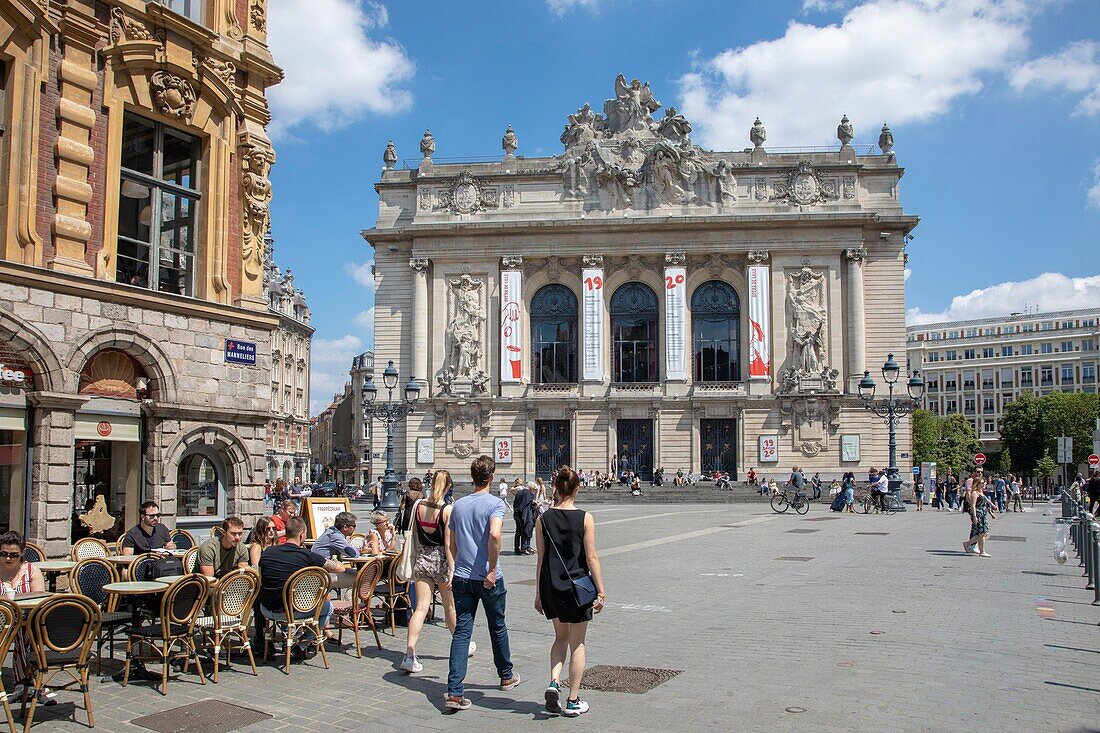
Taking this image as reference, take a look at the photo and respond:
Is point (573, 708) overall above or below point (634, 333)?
below

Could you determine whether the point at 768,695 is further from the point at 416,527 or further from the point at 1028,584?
the point at 1028,584

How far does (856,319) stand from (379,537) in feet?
144

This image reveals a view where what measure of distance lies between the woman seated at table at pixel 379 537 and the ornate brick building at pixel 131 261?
4.40 meters

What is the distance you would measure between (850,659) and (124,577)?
26.3 ft

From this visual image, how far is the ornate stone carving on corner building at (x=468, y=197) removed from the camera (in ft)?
178

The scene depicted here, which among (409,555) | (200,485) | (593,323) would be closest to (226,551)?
(409,555)

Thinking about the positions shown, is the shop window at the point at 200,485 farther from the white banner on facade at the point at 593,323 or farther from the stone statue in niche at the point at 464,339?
the white banner on facade at the point at 593,323

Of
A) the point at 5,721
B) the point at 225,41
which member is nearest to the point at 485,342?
the point at 225,41

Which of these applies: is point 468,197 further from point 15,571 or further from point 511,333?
point 15,571

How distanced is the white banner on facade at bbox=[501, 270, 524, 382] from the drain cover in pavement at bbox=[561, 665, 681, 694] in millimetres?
43987

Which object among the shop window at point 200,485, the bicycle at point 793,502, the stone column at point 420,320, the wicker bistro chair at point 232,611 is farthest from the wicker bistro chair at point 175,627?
the stone column at point 420,320

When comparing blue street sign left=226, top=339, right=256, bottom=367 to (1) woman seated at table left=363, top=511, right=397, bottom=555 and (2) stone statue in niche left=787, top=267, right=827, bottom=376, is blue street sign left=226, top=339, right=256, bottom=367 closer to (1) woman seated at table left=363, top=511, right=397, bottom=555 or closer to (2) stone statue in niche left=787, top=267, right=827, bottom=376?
(1) woman seated at table left=363, top=511, right=397, bottom=555

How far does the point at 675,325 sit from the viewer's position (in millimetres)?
52688

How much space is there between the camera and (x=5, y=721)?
7.26 m
